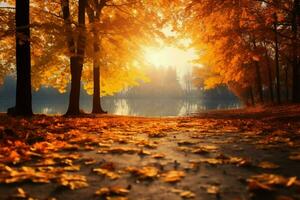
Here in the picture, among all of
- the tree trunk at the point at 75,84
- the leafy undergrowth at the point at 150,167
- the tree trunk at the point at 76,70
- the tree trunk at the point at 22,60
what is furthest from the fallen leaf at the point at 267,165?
the tree trunk at the point at 75,84

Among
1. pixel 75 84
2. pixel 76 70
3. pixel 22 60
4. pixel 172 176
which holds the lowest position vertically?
pixel 172 176

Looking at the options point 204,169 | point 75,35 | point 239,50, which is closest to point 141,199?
point 204,169

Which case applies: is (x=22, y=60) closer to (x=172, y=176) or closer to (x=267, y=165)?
(x=172, y=176)

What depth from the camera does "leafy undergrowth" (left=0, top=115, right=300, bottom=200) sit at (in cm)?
383

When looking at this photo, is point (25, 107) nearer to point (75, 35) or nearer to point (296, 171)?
point (75, 35)

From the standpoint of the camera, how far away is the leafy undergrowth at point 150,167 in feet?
12.6

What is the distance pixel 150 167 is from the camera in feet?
16.2

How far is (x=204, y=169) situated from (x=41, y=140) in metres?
3.60

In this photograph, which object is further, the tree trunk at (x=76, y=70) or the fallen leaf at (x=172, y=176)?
the tree trunk at (x=76, y=70)

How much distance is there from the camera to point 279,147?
246 inches

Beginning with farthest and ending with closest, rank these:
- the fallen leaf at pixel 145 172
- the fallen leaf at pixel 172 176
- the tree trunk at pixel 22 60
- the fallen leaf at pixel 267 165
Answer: the tree trunk at pixel 22 60
the fallen leaf at pixel 267 165
the fallen leaf at pixel 145 172
the fallen leaf at pixel 172 176

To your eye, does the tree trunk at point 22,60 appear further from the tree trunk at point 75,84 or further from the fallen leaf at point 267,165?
the fallen leaf at point 267,165

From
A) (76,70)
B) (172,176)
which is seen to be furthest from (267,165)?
(76,70)

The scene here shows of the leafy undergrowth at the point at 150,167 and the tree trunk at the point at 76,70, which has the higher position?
the tree trunk at the point at 76,70
